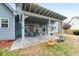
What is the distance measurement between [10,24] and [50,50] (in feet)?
8.10

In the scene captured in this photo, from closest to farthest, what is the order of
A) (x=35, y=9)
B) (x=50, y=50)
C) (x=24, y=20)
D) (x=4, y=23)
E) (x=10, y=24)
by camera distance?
(x=50, y=50) < (x=35, y=9) < (x=24, y=20) < (x=4, y=23) < (x=10, y=24)

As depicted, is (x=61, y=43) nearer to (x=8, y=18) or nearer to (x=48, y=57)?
(x=48, y=57)

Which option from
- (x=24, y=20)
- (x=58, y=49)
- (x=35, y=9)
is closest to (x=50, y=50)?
(x=58, y=49)

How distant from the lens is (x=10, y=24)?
24.8 ft

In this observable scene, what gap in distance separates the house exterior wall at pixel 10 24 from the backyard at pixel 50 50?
128 centimetres

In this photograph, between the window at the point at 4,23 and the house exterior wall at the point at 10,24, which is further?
the window at the point at 4,23

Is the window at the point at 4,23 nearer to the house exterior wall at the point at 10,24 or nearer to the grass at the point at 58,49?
the house exterior wall at the point at 10,24

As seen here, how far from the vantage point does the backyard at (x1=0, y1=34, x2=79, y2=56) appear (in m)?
5.66

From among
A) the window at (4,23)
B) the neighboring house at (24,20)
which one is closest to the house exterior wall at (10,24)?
the neighboring house at (24,20)

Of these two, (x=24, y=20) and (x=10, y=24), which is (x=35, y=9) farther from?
(x=10, y=24)

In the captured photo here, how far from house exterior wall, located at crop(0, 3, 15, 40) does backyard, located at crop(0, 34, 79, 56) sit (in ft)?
4.19

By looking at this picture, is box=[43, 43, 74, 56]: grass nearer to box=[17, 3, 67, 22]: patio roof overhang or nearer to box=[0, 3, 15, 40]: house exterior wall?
box=[17, 3, 67, 22]: patio roof overhang

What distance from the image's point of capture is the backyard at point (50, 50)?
5.66 m

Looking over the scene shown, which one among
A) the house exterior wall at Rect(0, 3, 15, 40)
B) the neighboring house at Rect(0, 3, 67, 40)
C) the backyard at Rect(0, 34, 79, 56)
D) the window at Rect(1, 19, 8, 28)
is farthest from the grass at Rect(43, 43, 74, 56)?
the window at Rect(1, 19, 8, 28)
